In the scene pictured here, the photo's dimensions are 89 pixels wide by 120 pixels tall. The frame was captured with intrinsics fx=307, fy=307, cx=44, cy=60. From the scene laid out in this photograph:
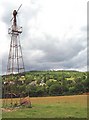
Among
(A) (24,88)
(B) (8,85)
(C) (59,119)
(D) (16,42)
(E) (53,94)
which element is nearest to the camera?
(C) (59,119)

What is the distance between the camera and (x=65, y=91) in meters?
62.1

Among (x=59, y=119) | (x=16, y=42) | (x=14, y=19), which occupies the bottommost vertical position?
(x=59, y=119)

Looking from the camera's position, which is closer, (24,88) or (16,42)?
(16,42)

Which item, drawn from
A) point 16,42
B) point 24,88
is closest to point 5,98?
point 16,42

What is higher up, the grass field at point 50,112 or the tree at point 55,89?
the tree at point 55,89

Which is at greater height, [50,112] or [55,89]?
[55,89]

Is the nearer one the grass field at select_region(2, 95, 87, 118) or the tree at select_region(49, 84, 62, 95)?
the grass field at select_region(2, 95, 87, 118)

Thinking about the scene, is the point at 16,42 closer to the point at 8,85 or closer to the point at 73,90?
the point at 8,85

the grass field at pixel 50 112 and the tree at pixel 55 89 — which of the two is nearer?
the grass field at pixel 50 112

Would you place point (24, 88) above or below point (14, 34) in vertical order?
below

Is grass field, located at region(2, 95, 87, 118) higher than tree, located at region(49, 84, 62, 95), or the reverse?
tree, located at region(49, 84, 62, 95)

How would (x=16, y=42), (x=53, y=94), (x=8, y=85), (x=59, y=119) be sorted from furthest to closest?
(x=53, y=94)
(x=8, y=85)
(x=16, y=42)
(x=59, y=119)

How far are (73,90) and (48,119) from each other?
1623 inches

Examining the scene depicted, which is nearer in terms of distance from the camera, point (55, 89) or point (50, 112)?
point (50, 112)
